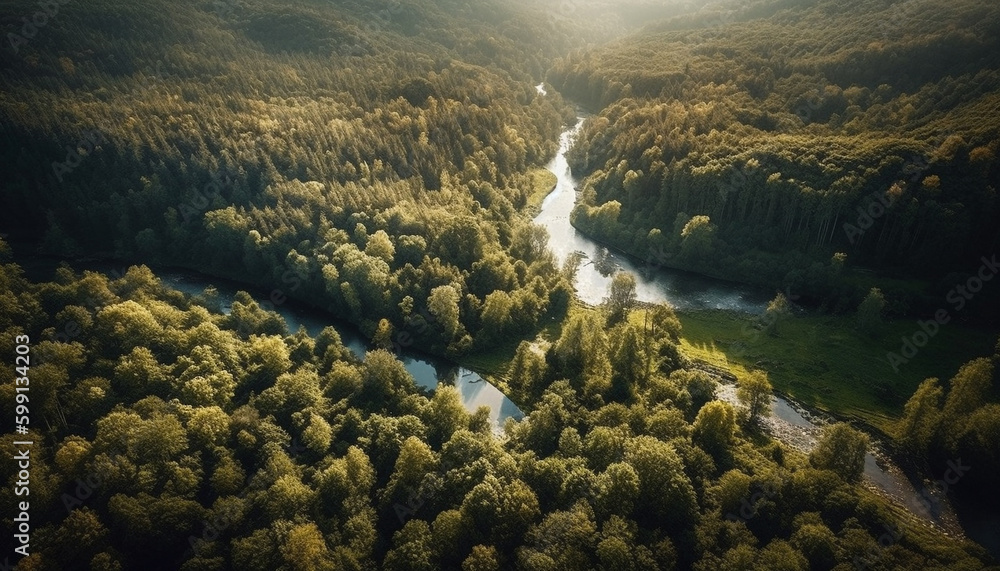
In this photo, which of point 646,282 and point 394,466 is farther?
point 646,282

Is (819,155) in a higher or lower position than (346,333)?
higher

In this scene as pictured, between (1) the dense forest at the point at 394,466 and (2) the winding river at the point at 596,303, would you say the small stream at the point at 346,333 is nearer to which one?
(2) the winding river at the point at 596,303

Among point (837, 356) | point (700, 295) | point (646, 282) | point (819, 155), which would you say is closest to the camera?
point (837, 356)

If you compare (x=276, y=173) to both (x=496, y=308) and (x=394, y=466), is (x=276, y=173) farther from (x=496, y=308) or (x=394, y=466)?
(x=394, y=466)

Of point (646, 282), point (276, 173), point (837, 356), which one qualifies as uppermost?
point (276, 173)

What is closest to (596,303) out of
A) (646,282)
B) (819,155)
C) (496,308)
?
(646,282)

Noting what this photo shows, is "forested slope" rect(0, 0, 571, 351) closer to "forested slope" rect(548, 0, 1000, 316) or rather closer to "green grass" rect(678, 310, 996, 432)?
"green grass" rect(678, 310, 996, 432)

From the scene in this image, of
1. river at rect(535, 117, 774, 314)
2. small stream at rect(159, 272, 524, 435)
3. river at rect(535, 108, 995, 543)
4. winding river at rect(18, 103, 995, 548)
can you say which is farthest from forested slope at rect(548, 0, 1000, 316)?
small stream at rect(159, 272, 524, 435)
